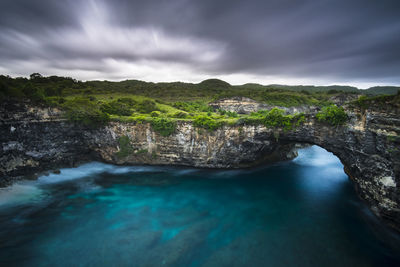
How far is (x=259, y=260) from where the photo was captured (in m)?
8.44

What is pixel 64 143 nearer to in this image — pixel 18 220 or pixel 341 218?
pixel 18 220

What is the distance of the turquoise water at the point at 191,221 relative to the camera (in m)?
8.58

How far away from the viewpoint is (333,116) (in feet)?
39.3

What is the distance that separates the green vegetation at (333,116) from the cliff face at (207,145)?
17.7 inches

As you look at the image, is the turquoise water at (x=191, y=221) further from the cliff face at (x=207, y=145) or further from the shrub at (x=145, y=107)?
the shrub at (x=145, y=107)

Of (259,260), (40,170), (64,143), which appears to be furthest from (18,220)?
(259,260)

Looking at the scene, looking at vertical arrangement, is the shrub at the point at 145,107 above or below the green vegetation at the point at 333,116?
above

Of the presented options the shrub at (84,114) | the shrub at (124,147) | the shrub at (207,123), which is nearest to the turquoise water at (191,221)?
the shrub at (124,147)

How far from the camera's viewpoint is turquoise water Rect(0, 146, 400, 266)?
28.1 feet

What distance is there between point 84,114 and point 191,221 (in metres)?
14.4

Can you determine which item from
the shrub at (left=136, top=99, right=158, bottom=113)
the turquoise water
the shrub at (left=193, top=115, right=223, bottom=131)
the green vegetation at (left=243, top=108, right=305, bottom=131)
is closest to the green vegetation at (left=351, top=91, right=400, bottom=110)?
the green vegetation at (left=243, top=108, right=305, bottom=131)

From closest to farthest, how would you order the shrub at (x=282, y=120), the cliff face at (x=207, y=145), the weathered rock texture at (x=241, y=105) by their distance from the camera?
the cliff face at (x=207, y=145) → the shrub at (x=282, y=120) → the weathered rock texture at (x=241, y=105)

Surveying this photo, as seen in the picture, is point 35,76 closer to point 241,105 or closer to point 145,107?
point 145,107

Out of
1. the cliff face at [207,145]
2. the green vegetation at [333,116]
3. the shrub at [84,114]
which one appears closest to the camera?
the cliff face at [207,145]
